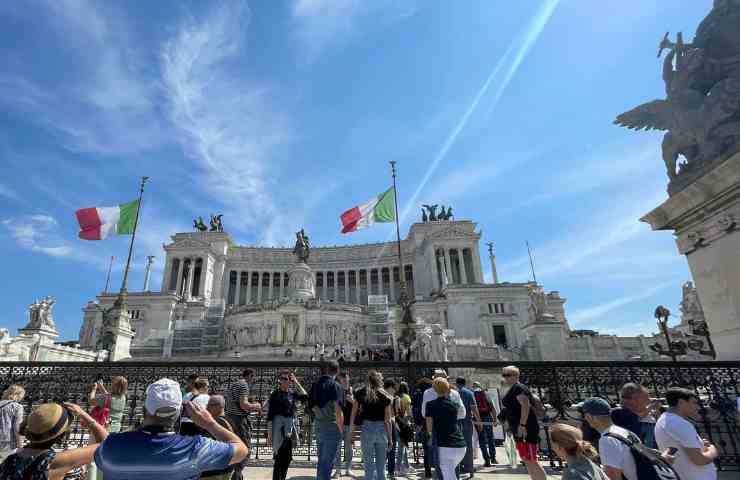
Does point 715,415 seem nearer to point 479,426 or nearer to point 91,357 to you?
point 479,426

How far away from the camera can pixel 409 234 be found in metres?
76.8

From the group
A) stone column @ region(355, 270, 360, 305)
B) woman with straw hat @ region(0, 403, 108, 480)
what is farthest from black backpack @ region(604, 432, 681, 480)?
stone column @ region(355, 270, 360, 305)

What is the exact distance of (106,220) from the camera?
90.2ft

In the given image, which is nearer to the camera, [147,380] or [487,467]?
[487,467]

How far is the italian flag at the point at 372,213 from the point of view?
23.7 m

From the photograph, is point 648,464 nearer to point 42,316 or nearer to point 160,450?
point 160,450

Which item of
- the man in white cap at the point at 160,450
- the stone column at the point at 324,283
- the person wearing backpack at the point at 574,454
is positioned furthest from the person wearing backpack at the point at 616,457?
the stone column at the point at 324,283

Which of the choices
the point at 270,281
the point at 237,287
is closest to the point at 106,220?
the point at 237,287

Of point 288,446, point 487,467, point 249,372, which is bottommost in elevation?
point 487,467

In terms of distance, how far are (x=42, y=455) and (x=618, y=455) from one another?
4559mm

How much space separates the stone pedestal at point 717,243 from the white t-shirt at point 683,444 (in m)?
5.70

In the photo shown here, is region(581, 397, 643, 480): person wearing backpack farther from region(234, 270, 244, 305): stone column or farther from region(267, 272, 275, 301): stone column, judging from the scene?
region(234, 270, 244, 305): stone column

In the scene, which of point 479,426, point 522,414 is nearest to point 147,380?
point 479,426

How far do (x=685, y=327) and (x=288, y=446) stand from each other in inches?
1464
